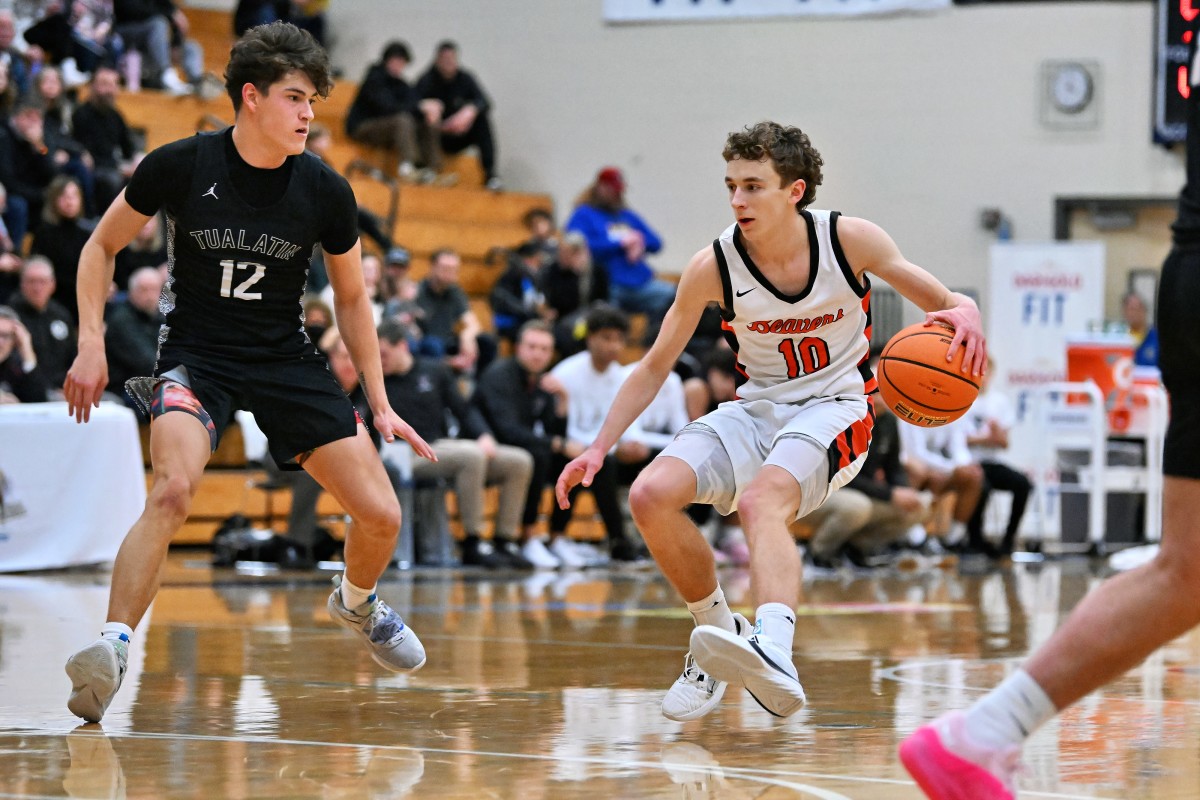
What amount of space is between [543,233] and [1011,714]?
44.2 feet

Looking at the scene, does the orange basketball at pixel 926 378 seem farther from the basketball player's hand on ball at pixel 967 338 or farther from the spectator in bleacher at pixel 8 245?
the spectator in bleacher at pixel 8 245

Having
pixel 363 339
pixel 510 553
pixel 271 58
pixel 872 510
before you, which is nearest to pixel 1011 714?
pixel 363 339

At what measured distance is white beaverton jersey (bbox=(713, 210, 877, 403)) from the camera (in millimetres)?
4801

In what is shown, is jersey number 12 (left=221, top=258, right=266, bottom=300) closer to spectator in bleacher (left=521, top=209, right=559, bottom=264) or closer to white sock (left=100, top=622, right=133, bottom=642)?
white sock (left=100, top=622, right=133, bottom=642)

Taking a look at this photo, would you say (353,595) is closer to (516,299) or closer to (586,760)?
(586,760)

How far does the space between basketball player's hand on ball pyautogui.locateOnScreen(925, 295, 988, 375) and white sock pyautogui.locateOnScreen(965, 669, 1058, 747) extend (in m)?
1.61

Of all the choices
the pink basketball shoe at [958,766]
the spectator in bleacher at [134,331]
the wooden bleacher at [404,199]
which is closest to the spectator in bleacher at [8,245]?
the spectator in bleacher at [134,331]

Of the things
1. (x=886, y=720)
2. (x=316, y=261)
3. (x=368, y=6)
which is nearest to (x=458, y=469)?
(x=316, y=261)

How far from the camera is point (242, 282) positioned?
4855 mm

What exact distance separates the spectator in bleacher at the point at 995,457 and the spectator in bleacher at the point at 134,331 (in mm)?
5986

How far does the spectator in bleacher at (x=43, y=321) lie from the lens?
36.1 feet

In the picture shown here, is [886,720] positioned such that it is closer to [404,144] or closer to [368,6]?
[404,144]

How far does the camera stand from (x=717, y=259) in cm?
486

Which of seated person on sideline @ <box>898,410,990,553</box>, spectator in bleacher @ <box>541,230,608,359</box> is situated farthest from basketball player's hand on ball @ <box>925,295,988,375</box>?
spectator in bleacher @ <box>541,230,608,359</box>
